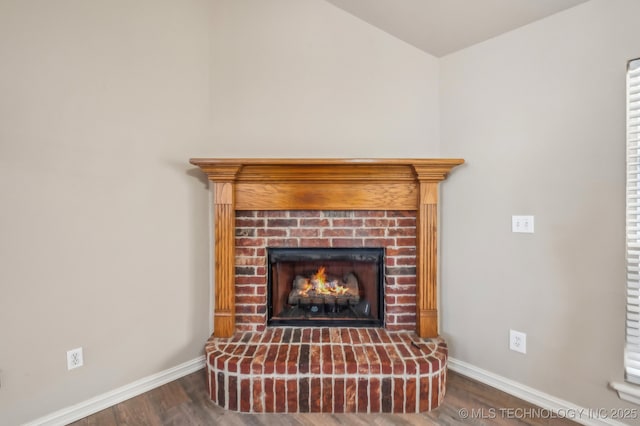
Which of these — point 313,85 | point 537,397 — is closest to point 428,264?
point 537,397

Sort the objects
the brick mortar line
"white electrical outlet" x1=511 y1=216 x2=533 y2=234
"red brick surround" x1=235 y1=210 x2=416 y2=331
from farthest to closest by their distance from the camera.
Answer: "red brick surround" x1=235 y1=210 x2=416 y2=331
"white electrical outlet" x1=511 y1=216 x2=533 y2=234
the brick mortar line

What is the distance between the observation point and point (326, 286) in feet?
7.19

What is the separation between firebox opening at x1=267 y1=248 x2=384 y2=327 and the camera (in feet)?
6.84

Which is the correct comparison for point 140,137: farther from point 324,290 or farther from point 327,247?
point 324,290

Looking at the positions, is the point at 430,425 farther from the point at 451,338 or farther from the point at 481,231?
the point at 481,231

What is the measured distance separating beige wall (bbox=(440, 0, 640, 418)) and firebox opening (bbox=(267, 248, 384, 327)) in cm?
56

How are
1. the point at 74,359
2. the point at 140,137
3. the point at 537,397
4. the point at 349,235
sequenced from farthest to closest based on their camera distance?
the point at 349,235 < the point at 140,137 < the point at 537,397 < the point at 74,359

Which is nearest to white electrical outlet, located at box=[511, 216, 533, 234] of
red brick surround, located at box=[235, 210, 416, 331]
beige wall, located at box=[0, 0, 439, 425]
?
red brick surround, located at box=[235, 210, 416, 331]

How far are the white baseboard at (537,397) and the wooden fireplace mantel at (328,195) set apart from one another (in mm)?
354

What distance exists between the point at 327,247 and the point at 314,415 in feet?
Answer: 3.36

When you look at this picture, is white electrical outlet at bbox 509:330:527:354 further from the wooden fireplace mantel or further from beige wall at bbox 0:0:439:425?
beige wall at bbox 0:0:439:425

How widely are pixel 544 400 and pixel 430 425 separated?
732mm

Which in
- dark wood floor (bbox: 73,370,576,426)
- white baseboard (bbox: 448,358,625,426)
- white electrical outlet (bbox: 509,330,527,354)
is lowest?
dark wood floor (bbox: 73,370,576,426)

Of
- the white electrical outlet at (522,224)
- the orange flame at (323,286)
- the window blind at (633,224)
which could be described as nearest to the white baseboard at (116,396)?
the orange flame at (323,286)
